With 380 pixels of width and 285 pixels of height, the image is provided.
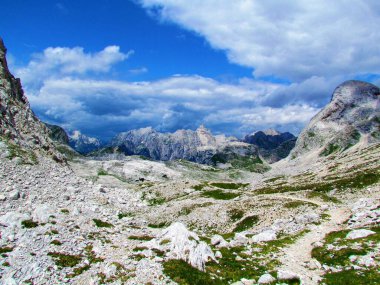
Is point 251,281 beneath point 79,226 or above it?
beneath

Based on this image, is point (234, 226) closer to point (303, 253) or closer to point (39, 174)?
point (303, 253)

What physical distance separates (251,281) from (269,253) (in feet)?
34.1

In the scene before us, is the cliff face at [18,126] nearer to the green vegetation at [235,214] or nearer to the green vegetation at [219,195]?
the green vegetation at [235,214]

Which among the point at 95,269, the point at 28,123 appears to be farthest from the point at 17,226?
the point at 28,123

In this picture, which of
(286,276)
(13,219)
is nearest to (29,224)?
(13,219)

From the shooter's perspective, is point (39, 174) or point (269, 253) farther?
point (39, 174)

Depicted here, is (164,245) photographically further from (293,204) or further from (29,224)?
(293,204)

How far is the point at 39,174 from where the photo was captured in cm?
6025

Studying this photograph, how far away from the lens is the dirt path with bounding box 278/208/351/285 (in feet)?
91.0

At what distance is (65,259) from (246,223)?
133 ft

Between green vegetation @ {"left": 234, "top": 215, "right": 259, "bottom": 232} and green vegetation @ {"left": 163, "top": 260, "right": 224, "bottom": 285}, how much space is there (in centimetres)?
3599

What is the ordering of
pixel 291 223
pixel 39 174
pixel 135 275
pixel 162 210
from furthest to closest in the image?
pixel 162 210 < pixel 39 174 < pixel 291 223 < pixel 135 275

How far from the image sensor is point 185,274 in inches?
951

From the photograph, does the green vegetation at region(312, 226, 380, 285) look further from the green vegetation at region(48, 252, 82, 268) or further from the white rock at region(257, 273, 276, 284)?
the green vegetation at region(48, 252, 82, 268)
